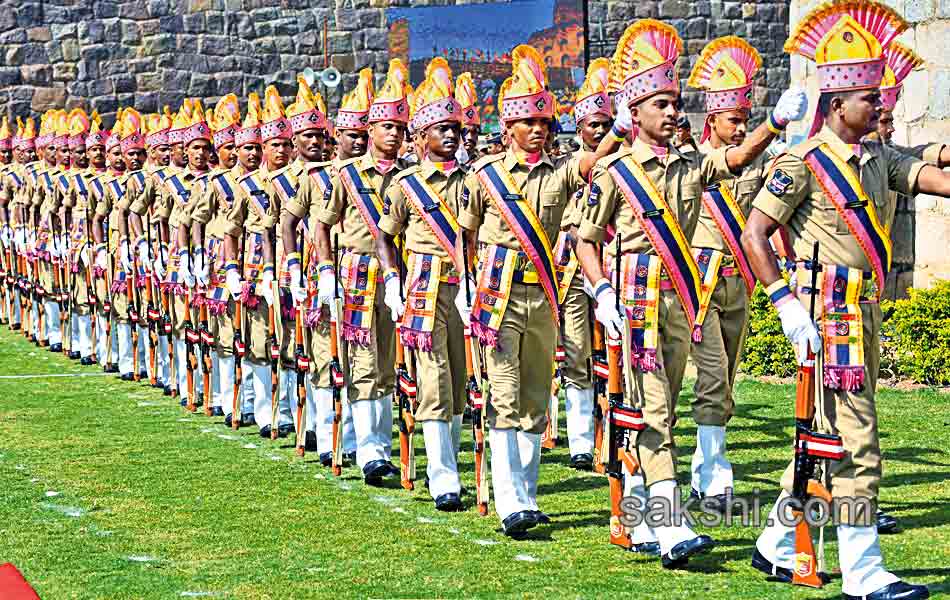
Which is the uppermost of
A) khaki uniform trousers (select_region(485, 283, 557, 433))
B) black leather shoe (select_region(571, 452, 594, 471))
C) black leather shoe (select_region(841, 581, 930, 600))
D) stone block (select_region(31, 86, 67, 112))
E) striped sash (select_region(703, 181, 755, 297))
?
stone block (select_region(31, 86, 67, 112))

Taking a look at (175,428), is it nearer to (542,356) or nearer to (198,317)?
(198,317)

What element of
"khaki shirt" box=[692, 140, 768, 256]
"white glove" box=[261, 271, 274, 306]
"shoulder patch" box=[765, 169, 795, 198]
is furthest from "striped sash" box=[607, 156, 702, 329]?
"white glove" box=[261, 271, 274, 306]

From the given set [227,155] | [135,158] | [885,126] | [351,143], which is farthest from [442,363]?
[135,158]

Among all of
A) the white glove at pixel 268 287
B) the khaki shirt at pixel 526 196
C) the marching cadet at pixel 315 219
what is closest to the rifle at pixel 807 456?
the khaki shirt at pixel 526 196

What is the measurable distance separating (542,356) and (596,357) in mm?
1718

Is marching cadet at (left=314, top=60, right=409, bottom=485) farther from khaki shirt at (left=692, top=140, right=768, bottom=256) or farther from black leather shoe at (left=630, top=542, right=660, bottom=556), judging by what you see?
black leather shoe at (left=630, top=542, right=660, bottom=556)

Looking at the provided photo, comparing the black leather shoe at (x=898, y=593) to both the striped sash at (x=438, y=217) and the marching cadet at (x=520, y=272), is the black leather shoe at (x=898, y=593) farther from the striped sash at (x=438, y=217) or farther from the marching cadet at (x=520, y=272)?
the striped sash at (x=438, y=217)

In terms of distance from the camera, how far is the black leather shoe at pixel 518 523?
8.99m

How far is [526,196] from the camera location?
9391mm

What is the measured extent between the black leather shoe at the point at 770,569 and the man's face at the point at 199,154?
8080mm

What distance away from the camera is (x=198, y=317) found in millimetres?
14992

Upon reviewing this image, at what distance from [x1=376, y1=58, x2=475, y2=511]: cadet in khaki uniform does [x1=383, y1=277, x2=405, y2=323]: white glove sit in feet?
0.30

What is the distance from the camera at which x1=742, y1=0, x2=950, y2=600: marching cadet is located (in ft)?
24.4

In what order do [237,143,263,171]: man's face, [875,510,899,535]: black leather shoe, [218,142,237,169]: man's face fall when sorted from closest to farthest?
[875,510,899,535]: black leather shoe < [237,143,263,171]: man's face < [218,142,237,169]: man's face
